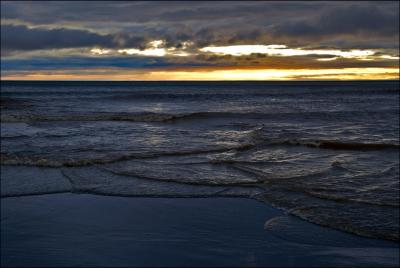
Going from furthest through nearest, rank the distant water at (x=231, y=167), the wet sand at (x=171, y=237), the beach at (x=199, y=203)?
the distant water at (x=231, y=167) → the beach at (x=199, y=203) → the wet sand at (x=171, y=237)

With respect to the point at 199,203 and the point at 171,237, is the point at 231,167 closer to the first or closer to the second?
the point at 199,203

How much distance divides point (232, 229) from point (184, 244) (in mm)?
893

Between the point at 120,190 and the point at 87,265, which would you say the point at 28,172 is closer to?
the point at 120,190

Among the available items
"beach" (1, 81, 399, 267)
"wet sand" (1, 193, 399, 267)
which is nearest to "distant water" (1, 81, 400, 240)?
"beach" (1, 81, 399, 267)

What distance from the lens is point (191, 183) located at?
932 centimetres

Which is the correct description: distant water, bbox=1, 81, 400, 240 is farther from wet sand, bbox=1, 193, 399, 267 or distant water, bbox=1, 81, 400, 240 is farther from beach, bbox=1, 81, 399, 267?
wet sand, bbox=1, 193, 399, 267

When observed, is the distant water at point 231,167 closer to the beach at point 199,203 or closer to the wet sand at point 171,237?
the beach at point 199,203

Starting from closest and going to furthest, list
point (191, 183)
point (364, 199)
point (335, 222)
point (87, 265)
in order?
point (87, 265), point (335, 222), point (364, 199), point (191, 183)

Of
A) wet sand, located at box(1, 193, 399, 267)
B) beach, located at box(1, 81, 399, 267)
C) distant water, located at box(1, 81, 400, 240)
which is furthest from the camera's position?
distant water, located at box(1, 81, 400, 240)

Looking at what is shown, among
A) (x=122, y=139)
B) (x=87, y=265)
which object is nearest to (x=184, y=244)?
(x=87, y=265)

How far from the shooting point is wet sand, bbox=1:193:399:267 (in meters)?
5.33

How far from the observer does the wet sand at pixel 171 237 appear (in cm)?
533

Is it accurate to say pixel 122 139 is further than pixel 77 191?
Yes

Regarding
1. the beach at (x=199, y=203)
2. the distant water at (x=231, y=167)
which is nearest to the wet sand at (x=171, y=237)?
the beach at (x=199, y=203)
